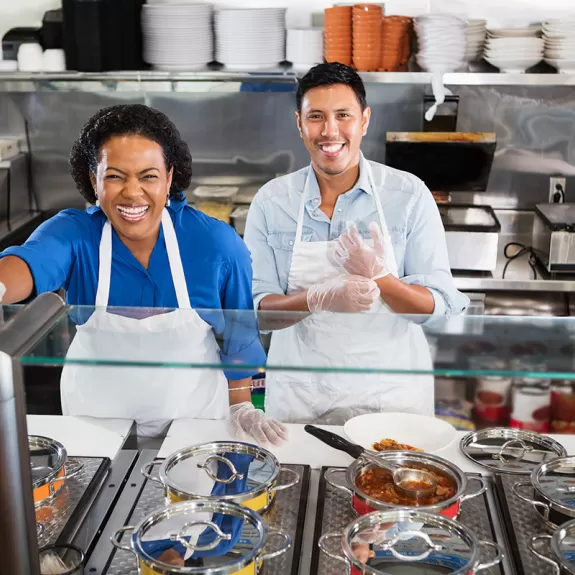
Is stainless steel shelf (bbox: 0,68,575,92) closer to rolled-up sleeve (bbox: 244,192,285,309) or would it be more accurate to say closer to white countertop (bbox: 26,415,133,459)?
rolled-up sleeve (bbox: 244,192,285,309)

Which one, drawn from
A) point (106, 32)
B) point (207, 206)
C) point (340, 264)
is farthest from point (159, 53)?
point (340, 264)

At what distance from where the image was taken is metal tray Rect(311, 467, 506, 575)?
123 cm

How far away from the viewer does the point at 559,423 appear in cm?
195

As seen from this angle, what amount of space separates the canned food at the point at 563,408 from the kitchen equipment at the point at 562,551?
2.04 feet

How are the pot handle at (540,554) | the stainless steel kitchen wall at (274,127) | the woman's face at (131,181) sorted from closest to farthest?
the pot handle at (540,554) → the woman's face at (131,181) → the stainless steel kitchen wall at (274,127)

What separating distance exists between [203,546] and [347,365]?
373 mm

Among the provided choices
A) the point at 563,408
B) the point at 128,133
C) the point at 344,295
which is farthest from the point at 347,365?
the point at 344,295

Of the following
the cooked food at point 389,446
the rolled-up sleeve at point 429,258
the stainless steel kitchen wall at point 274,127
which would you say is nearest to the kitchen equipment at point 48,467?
the cooked food at point 389,446

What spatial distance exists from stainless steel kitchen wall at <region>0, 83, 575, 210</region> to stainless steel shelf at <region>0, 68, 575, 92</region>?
38 centimetres

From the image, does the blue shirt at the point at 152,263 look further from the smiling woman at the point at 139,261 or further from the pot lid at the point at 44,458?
the pot lid at the point at 44,458

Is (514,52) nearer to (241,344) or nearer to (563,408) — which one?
(563,408)

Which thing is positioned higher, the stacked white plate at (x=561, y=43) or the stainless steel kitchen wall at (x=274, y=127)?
the stacked white plate at (x=561, y=43)

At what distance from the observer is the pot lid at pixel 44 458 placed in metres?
1.36

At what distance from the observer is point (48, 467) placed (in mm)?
1403
